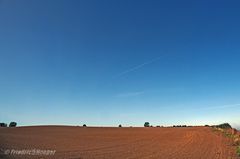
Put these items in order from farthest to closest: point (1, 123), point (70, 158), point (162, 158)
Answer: point (1, 123)
point (162, 158)
point (70, 158)

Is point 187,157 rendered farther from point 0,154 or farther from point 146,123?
point 146,123

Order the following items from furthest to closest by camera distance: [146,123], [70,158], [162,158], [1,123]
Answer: [146,123], [1,123], [162,158], [70,158]

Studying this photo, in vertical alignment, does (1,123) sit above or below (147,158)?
above

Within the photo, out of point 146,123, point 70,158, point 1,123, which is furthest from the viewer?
point 146,123

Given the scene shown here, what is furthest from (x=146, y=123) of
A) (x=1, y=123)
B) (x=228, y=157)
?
(x=228, y=157)

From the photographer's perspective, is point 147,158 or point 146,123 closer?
point 147,158

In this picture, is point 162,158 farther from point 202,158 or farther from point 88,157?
point 88,157

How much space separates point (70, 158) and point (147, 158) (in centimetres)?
507

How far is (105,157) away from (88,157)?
1.19m

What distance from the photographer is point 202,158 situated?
72.6 ft

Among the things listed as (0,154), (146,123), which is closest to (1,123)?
(146,123)

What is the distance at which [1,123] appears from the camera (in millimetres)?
91188

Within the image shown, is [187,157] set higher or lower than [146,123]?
lower

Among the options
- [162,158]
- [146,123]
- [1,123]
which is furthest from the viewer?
[146,123]
